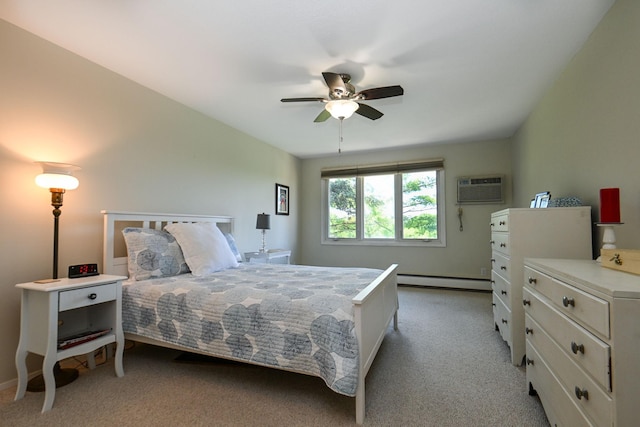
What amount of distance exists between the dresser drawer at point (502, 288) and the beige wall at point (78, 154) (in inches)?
130

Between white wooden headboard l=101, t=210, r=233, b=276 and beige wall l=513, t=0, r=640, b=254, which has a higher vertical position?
beige wall l=513, t=0, r=640, b=254

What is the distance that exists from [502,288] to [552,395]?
131cm

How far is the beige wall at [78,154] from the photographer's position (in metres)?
2.03

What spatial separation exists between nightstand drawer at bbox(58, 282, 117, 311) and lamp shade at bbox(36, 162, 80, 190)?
777 mm

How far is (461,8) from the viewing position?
184cm

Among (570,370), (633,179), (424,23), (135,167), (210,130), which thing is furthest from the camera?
(210,130)

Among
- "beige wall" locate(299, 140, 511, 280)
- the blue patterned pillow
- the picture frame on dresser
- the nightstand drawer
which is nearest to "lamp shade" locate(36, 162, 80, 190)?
the blue patterned pillow

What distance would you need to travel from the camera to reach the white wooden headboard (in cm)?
243

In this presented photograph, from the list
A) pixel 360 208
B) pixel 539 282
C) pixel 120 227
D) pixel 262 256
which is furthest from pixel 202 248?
pixel 360 208

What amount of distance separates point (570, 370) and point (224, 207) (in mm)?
3686

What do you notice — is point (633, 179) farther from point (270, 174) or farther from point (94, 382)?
point (270, 174)

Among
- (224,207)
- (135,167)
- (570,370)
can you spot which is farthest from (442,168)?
(135,167)

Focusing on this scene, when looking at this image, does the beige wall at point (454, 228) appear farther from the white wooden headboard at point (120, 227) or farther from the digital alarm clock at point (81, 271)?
the digital alarm clock at point (81, 271)

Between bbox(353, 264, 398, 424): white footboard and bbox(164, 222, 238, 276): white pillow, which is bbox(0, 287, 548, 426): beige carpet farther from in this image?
bbox(164, 222, 238, 276): white pillow
